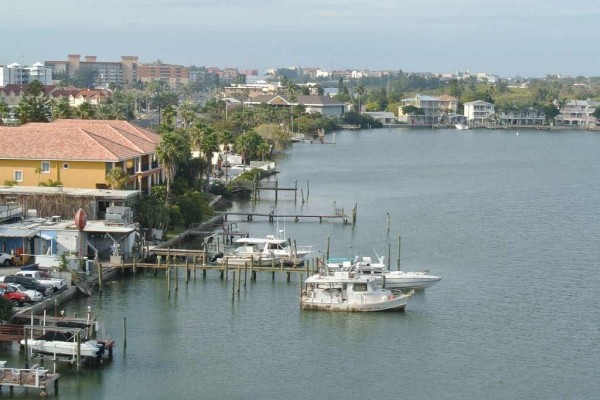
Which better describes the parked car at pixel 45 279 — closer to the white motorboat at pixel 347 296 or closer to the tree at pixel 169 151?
the white motorboat at pixel 347 296

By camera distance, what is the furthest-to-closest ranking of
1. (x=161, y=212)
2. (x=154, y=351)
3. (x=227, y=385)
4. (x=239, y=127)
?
(x=239, y=127) < (x=161, y=212) < (x=154, y=351) < (x=227, y=385)

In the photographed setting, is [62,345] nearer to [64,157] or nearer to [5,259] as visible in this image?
[5,259]

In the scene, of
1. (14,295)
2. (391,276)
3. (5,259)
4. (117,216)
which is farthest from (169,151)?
(14,295)

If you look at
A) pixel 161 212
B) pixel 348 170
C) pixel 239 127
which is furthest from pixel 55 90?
pixel 161 212

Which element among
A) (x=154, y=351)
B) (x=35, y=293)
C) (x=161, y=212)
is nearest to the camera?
(x=154, y=351)

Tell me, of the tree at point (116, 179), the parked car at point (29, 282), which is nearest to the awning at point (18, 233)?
the parked car at point (29, 282)

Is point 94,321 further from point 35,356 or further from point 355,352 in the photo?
point 355,352
